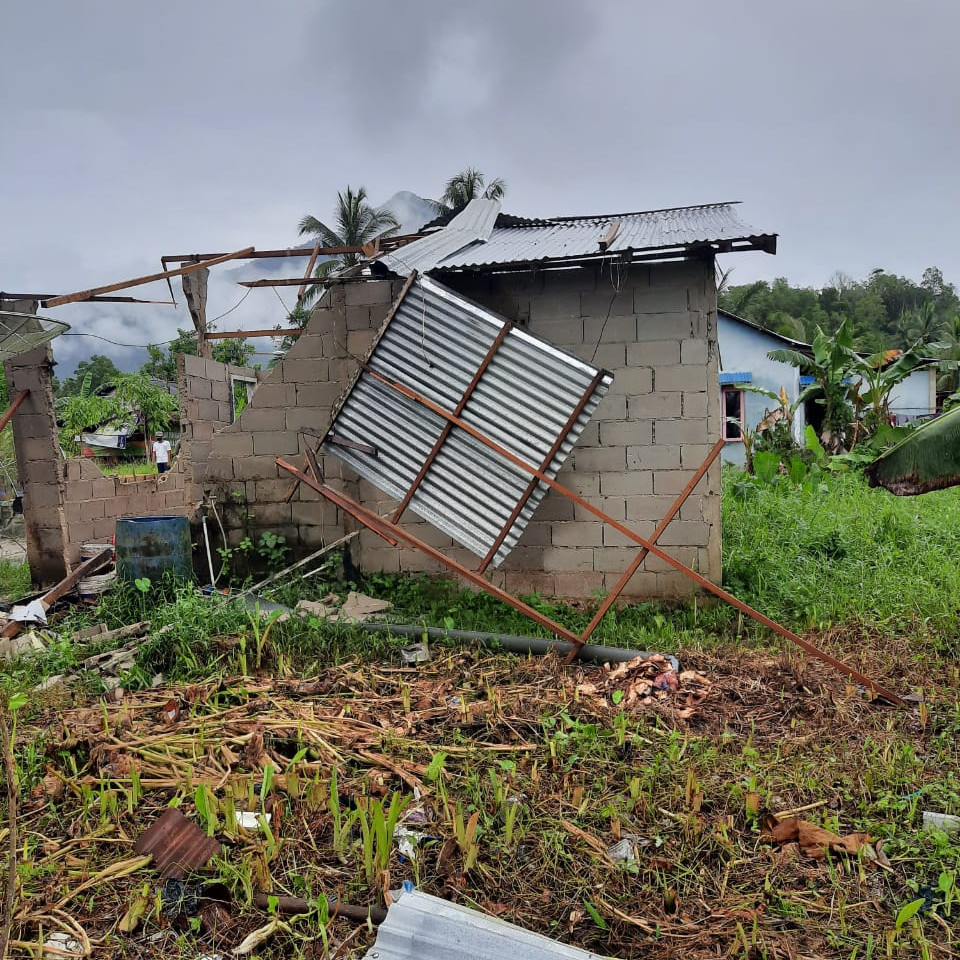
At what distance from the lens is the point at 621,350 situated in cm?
584

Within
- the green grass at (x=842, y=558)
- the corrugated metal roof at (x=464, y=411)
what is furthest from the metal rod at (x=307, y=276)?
the green grass at (x=842, y=558)

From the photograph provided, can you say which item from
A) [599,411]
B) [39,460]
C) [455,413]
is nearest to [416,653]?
[455,413]

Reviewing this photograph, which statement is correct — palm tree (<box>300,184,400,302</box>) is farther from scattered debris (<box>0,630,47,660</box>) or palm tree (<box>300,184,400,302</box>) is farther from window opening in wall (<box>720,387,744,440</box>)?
scattered debris (<box>0,630,47,660</box>)

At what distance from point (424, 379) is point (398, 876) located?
3446 mm

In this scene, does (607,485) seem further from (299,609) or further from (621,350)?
(299,609)

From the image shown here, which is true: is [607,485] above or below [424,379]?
below

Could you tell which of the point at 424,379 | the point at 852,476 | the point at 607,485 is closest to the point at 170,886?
the point at 424,379

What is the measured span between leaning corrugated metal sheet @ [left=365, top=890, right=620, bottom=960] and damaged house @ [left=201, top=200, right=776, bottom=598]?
2955 millimetres

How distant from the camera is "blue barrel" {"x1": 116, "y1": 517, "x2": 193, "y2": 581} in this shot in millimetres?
5777

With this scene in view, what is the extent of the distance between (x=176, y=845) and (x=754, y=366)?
19.7m

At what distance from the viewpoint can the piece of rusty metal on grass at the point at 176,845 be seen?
2.70 metres

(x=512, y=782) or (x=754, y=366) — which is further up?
(x=754, y=366)

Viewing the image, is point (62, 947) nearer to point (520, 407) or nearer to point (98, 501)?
point (520, 407)

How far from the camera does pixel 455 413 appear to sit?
521 cm
